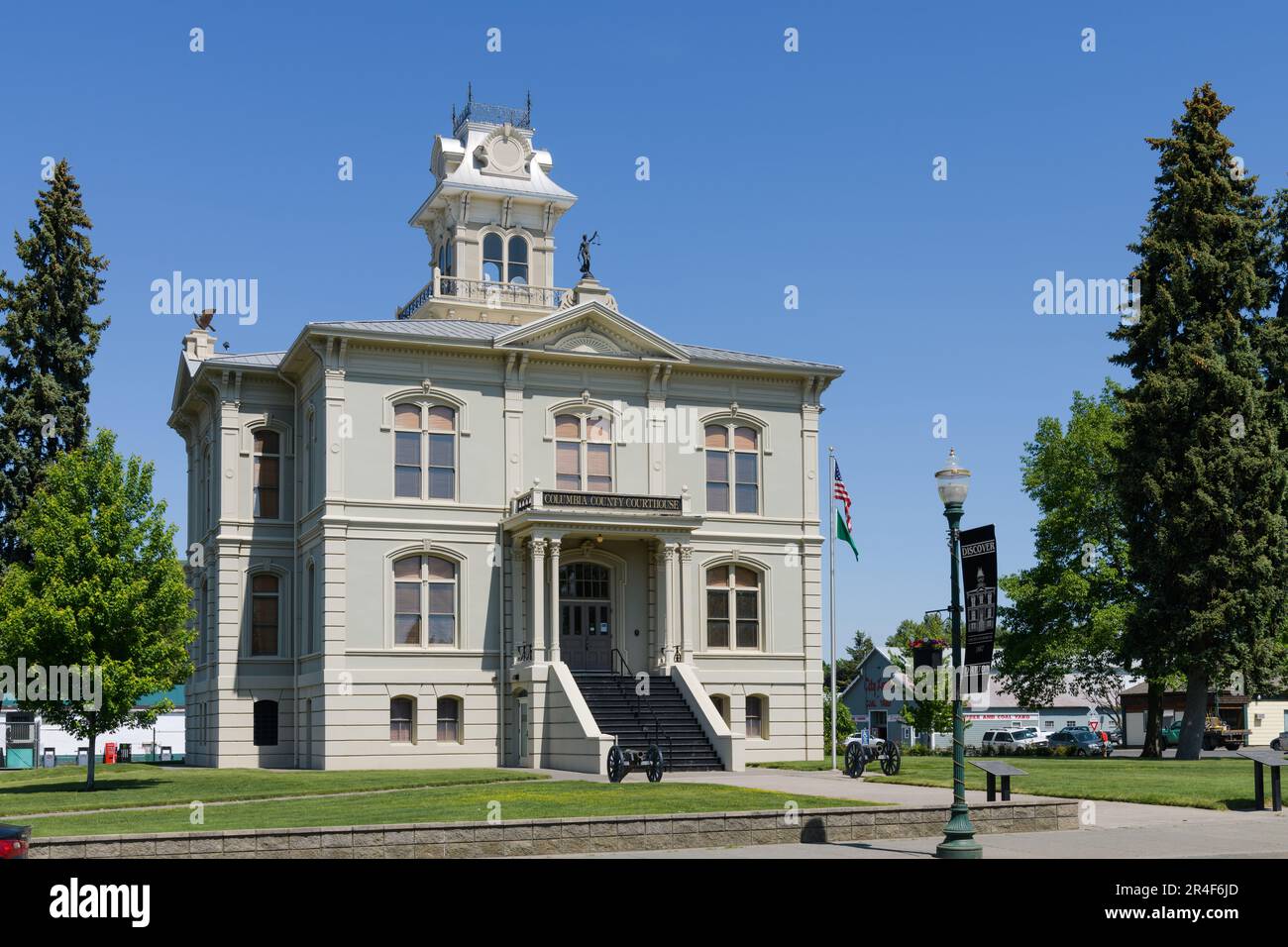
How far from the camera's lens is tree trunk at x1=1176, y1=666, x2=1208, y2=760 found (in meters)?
45.1

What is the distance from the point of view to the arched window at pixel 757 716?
44.0 metres

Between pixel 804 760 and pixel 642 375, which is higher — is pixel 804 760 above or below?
below

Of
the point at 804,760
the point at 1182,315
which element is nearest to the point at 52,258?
the point at 804,760

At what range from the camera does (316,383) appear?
42.2 m

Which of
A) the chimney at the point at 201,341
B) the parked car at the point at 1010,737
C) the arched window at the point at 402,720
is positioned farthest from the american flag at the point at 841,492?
the parked car at the point at 1010,737

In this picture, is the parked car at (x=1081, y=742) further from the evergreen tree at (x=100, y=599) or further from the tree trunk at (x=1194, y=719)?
the evergreen tree at (x=100, y=599)

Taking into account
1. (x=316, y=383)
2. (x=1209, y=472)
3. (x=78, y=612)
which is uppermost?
(x=316, y=383)

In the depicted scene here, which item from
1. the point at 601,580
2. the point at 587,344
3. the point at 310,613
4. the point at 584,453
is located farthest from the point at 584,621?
the point at 587,344

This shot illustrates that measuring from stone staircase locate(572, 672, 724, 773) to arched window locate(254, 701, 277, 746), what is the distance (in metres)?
9.42

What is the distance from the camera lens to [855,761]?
111 ft

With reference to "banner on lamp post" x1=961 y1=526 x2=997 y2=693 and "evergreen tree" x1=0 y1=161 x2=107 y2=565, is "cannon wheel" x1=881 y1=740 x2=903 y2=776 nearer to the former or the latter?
"banner on lamp post" x1=961 y1=526 x2=997 y2=693

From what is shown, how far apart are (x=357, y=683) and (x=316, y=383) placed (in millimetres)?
8682
